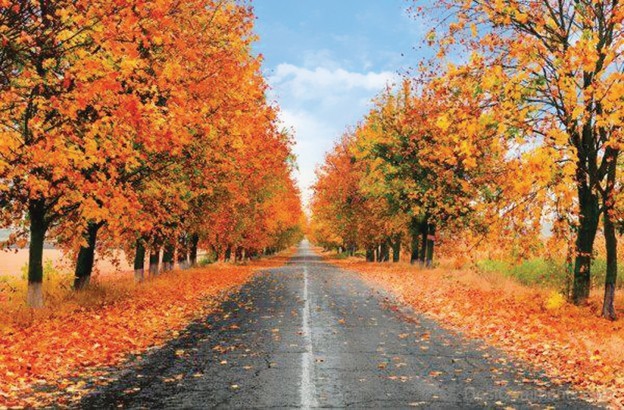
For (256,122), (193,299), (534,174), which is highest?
(256,122)

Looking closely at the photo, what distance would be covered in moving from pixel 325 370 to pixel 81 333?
18.2 ft

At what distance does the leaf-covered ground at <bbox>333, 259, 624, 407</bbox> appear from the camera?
337 inches

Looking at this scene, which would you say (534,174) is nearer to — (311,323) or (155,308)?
(311,323)

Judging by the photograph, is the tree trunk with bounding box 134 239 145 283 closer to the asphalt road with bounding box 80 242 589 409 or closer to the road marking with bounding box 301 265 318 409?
the asphalt road with bounding box 80 242 589 409

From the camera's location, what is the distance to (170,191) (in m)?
16.1

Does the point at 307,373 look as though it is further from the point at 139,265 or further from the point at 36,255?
the point at 139,265

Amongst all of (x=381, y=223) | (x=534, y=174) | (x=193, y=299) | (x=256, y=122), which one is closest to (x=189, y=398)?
(x=534, y=174)

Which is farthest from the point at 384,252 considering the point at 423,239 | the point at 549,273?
the point at 549,273

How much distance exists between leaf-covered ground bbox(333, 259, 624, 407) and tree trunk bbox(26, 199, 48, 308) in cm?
1007

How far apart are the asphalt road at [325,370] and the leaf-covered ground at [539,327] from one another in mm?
610

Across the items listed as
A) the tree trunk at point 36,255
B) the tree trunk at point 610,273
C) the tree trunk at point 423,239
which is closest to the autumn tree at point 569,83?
the tree trunk at point 610,273

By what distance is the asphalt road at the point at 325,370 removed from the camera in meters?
7.06

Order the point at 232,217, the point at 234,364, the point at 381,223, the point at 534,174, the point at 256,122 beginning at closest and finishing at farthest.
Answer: the point at 234,364 < the point at 534,174 < the point at 256,122 < the point at 232,217 < the point at 381,223

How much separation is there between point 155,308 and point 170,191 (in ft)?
10.9
